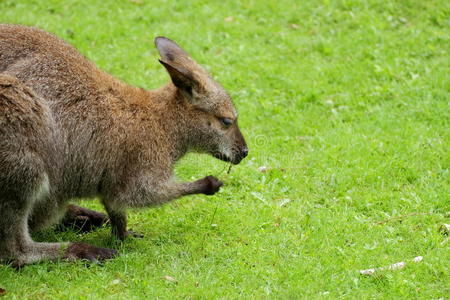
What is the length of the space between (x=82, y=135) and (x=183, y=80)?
102cm

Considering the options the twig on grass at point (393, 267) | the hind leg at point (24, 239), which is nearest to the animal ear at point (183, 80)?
the hind leg at point (24, 239)

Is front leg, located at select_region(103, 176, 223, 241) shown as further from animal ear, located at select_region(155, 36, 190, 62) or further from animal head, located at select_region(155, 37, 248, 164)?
animal ear, located at select_region(155, 36, 190, 62)

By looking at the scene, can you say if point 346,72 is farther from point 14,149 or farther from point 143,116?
point 14,149

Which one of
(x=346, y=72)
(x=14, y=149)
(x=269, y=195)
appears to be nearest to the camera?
(x=14, y=149)

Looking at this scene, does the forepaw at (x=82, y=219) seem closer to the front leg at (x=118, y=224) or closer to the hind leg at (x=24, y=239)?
the front leg at (x=118, y=224)

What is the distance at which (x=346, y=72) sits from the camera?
1027 centimetres

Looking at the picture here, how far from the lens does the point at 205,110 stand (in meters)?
6.97

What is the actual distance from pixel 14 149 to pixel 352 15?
272 inches

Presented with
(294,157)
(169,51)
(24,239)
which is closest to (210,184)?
(169,51)

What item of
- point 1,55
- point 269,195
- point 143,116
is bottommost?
point 269,195

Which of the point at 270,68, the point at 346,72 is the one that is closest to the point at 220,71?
the point at 270,68

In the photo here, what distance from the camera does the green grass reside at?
6.24 metres

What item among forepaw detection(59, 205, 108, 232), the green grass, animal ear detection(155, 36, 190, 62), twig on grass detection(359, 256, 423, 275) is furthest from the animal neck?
twig on grass detection(359, 256, 423, 275)

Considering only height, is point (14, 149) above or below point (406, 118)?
above
